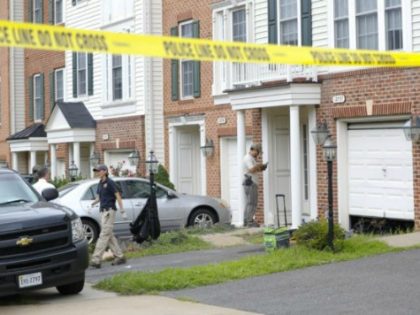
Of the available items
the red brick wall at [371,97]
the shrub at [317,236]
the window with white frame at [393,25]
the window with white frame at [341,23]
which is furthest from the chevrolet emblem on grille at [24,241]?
Answer: the window with white frame at [341,23]

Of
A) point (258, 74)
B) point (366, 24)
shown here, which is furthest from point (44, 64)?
point (366, 24)

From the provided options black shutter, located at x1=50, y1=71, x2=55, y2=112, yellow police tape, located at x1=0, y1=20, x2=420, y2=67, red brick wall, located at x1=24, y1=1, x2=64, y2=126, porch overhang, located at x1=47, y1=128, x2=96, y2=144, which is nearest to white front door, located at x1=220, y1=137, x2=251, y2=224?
porch overhang, located at x1=47, y1=128, x2=96, y2=144

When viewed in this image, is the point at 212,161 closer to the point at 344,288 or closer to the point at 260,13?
the point at 260,13

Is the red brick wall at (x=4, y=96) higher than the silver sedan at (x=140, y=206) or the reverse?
higher

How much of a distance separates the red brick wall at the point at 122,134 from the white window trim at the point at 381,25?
8346mm

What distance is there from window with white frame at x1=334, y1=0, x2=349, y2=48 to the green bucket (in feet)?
16.3

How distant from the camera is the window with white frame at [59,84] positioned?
97.2ft

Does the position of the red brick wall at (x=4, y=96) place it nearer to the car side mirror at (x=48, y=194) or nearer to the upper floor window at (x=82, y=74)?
the upper floor window at (x=82, y=74)

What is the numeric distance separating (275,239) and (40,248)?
4.67 meters

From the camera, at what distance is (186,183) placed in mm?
23578

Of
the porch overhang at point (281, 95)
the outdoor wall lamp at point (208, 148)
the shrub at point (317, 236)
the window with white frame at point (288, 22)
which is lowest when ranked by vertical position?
the shrub at point (317, 236)

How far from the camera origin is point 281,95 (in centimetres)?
1753

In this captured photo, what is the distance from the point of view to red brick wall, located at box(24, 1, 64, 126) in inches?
1182

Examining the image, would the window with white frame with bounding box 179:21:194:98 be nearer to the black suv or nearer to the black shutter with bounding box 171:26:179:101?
the black shutter with bounding box 171:26:179:101
